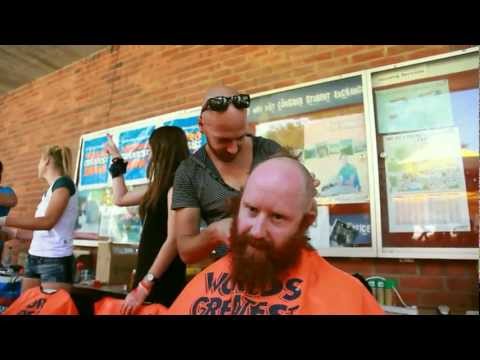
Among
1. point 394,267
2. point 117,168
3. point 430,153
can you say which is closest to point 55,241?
point 117,168

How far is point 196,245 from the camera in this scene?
1097mm

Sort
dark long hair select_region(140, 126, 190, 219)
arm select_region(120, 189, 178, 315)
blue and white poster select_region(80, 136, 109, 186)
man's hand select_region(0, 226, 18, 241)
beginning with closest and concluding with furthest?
1. arm select_region(120, 189, 178, 315)
2. dark long hair select_region(140, 126, 190, 219)
3. man's hand select_region(0, 226, 18, 241)
4. blue and white poster select_region(80, 136, 109, 186)

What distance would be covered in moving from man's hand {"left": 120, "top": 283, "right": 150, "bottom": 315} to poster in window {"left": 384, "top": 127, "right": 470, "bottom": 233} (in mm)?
1281

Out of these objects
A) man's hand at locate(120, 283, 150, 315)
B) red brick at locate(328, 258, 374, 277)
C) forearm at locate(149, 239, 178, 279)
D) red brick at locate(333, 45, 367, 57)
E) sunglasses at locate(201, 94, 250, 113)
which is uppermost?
red brick at locate(333, 45, 367, 57)

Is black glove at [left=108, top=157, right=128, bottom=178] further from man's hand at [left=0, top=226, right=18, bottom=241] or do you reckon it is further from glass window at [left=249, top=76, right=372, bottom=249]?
glass window at [left=249, top=76, right=372, bottom=249]

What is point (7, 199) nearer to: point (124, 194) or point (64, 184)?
point (64, 184)

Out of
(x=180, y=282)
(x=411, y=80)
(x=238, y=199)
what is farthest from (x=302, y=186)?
(x=411, y=80)

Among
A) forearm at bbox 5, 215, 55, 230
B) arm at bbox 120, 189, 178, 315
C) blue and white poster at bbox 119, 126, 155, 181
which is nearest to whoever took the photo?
arm at bbox 120, 189, 178, 315

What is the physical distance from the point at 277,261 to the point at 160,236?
72cm

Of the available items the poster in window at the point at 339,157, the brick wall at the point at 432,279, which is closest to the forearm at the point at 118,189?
the poster in window at the point at 339,157

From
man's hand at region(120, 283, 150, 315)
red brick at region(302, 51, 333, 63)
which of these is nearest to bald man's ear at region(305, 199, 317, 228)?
man's hand at region(120, 283, 150, 315)

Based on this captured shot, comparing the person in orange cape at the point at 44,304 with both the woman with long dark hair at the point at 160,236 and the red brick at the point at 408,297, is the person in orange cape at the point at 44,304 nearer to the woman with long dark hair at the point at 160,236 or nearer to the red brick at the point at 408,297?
the woman with long dark hair at the point at 160,236

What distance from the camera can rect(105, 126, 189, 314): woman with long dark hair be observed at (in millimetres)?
1259
